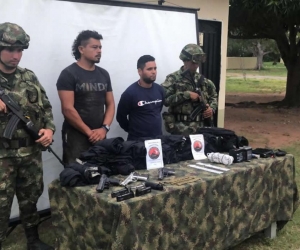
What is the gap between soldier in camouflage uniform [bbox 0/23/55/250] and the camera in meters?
3.27

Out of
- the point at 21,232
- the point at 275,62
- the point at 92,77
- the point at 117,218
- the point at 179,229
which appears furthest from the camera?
the point at 275,62

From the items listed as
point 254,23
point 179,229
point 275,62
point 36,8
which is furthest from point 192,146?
point 275,62

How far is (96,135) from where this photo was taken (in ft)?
13.0

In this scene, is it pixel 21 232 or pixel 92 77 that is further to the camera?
pixel 21 232

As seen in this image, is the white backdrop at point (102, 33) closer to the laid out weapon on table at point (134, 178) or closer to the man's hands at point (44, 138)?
the man's hands at point (44, 138)

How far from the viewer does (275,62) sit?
54.9 m

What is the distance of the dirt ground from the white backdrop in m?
3.70

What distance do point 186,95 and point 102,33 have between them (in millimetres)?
1111

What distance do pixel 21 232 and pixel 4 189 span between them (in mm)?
1090

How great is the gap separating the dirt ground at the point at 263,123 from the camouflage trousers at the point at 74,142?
5.07 metres

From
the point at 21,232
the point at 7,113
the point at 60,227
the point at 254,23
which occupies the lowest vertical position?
the point at 21,232

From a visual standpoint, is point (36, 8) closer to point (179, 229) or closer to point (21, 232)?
point (21, 232)

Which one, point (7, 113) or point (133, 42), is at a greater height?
point (133, 42)

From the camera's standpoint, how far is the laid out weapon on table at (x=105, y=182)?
2.94 meters
